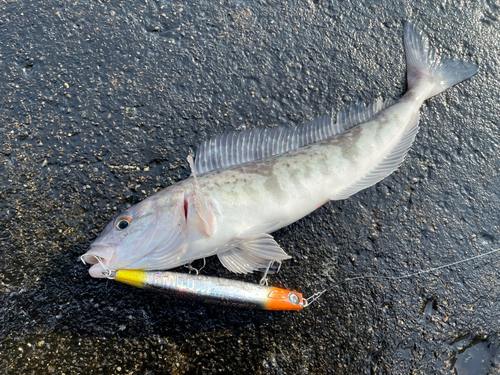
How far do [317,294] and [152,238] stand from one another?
1.49 meters

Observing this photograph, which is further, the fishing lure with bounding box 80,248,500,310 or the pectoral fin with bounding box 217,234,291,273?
the pectoral fin with bounding box 217,234,291,273

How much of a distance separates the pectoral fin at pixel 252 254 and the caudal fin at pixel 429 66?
2214mm

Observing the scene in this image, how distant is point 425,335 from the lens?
3.08 metres

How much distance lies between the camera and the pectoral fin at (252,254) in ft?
9.22

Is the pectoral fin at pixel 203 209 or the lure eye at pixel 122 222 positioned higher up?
the pectoral fin at pixel 203 209

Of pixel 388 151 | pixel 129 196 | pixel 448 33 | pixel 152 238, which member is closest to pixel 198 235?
pixel 152 238

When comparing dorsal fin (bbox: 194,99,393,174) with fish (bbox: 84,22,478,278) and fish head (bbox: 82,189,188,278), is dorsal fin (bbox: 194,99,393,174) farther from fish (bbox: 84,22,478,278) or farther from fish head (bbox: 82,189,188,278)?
fish head (bbox: 82,189,188,278)

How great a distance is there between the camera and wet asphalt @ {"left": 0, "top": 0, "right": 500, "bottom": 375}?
2875 mm

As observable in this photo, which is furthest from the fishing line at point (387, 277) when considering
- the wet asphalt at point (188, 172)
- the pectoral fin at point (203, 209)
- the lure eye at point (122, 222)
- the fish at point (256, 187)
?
the lure eye at point (122, 222)

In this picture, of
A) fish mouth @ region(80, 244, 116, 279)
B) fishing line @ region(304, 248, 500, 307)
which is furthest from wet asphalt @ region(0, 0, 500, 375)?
fish mouth @ region(80, 244, 116, 279)

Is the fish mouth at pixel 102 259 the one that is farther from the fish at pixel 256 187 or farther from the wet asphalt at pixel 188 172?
the wet asphalt at pixel 188 172

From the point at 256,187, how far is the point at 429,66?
231 cm

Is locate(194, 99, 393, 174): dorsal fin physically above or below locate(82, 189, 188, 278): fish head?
above

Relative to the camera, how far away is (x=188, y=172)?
10.5 feet
